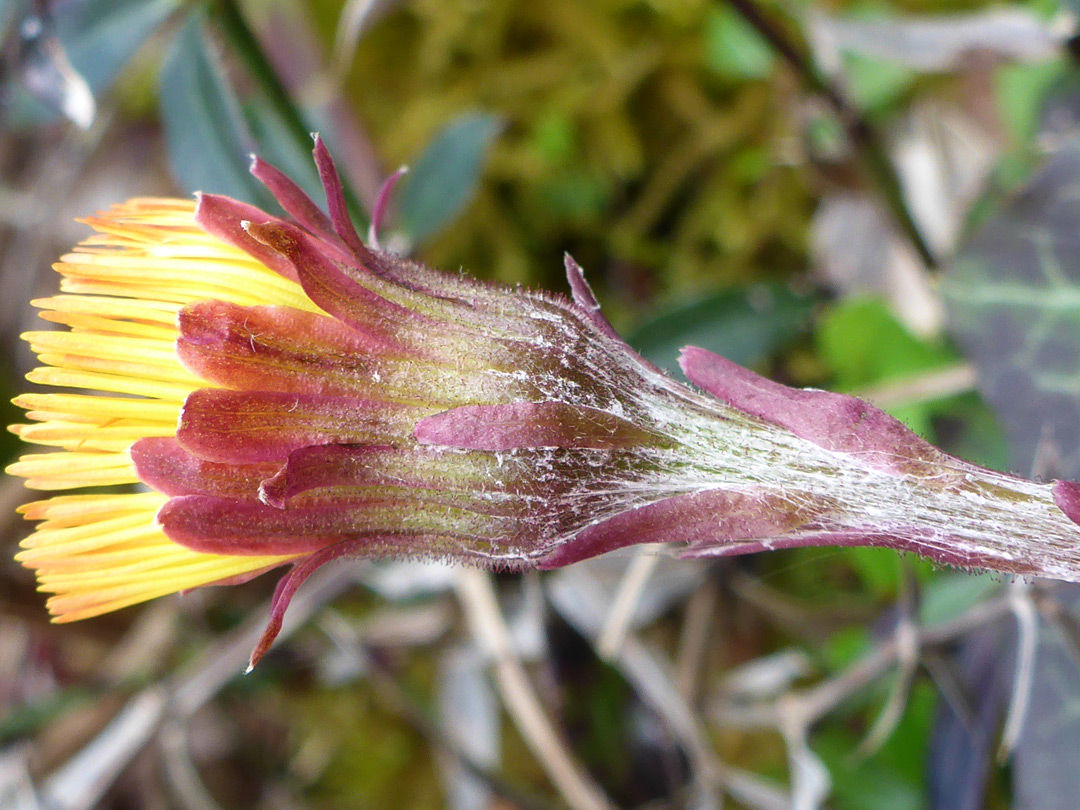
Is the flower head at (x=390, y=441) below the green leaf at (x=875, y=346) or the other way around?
the other way around

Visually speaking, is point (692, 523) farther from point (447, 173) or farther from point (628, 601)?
point (447, 173)

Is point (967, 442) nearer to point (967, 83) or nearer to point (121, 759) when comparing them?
point (967, 83)

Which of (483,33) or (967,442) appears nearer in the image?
(967,442)

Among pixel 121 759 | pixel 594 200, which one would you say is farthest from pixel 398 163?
pixel 121 759

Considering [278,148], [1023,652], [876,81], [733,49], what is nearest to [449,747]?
[1023,652]

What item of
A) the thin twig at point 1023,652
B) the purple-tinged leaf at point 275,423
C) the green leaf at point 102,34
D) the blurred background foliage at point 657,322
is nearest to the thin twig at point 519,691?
the blurred background foliage at point 657,322

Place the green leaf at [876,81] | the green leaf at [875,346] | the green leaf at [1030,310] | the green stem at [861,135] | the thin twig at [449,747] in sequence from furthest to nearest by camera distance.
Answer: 1. the green leaf at [876,81]
2. the thin twig at [449,747]
3. the green leaf at [875,346]
4. the green stem at [861,135]
5. the green leaf at [1030,310]

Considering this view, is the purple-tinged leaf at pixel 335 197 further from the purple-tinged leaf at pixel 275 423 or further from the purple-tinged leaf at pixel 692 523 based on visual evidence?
the purple-tinged leaf at pixel 692 523
